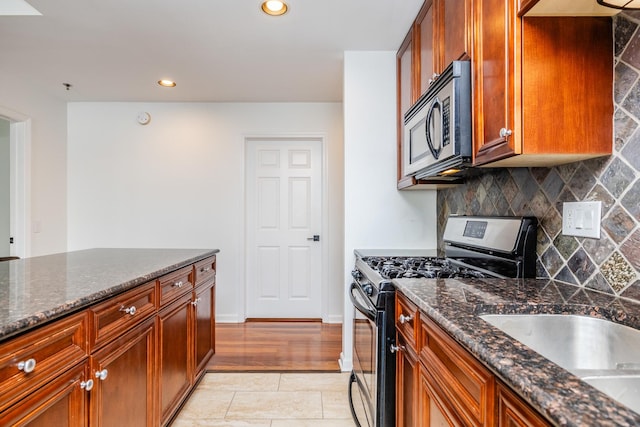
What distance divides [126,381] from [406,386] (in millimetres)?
1088

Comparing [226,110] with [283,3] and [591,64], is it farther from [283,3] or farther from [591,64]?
[591,64]

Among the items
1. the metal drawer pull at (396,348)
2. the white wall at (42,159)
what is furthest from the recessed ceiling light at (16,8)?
the metal drawer pull at (396,348)

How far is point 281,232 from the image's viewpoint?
3.88 metres

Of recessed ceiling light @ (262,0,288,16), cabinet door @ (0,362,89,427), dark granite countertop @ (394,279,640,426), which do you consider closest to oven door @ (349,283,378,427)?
dark granite countertop @ (394,279,640,426)

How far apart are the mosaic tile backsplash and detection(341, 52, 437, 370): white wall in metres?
1.17

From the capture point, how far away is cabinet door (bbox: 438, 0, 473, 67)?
1.41 metres

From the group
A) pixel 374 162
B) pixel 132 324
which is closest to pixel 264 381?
pixel 132 324

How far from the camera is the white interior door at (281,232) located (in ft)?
12.7

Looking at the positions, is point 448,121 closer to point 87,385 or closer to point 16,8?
point 87,385

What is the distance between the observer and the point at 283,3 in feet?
6.49

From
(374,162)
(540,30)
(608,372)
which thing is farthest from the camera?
(374,162)

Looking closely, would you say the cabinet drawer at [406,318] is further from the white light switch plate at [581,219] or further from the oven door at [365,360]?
the white light switch plate at [581,219]

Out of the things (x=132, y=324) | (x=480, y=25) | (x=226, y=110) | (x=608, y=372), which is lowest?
(x=132, y=324)

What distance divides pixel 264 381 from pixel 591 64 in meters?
2.43
